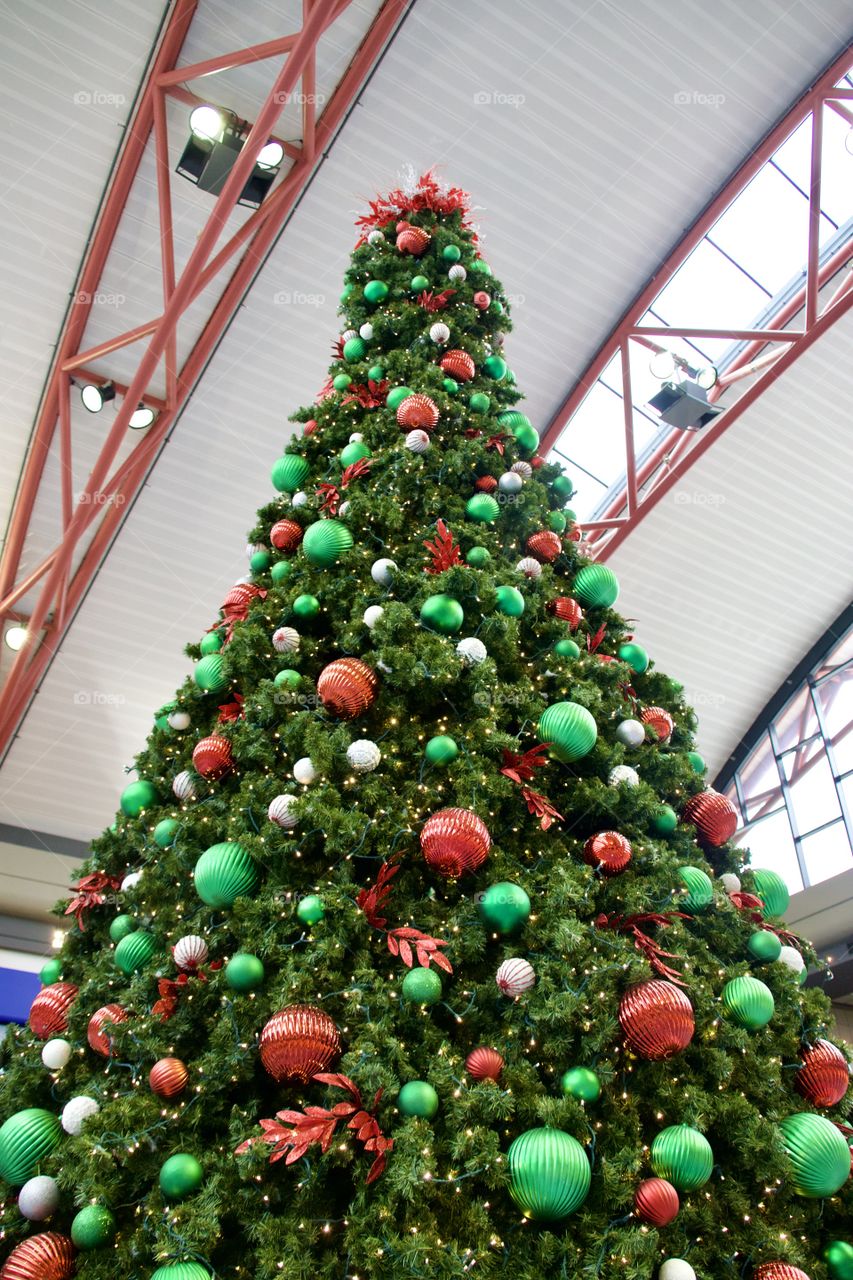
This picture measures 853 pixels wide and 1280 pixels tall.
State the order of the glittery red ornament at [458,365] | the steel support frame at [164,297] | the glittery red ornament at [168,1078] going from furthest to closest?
the steel support frame at [164,297], the glittery red ornament at [458,365], the glittery red ornament at [168,1078]

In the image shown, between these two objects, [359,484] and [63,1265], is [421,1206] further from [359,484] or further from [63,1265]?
[359,484]

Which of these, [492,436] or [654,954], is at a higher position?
[492,436]

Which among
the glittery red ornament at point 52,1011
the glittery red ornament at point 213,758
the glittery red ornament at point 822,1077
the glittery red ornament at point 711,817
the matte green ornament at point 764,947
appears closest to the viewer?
the glittery red ornament at point 822,1077

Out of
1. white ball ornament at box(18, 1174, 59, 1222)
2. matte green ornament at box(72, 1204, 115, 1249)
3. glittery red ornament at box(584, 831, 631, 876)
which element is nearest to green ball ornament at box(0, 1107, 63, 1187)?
white ball ornament at box(18, 1174, 59, 1222)

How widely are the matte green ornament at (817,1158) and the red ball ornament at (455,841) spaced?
1044 millimetres

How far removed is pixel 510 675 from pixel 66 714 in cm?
1073

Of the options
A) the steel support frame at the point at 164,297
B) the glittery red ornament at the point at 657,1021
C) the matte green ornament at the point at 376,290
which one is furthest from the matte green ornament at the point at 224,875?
the steel support frame at the point at 164,297

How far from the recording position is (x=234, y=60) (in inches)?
278

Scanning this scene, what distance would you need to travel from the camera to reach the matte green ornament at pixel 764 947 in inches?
99.8

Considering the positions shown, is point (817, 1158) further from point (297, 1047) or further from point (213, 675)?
point (213, 675)

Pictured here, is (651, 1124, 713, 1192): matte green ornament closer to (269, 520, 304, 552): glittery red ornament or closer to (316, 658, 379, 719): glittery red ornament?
(316, 658, 379, 719): glittery red ornament

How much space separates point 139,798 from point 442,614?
1444 millimetres

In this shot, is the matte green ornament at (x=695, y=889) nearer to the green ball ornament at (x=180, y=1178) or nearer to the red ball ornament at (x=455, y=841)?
the red ball ornament at (x=455, y=841)

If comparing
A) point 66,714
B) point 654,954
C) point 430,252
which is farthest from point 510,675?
point 66,714
